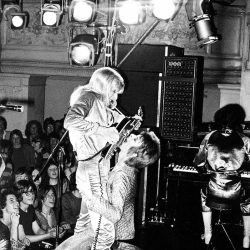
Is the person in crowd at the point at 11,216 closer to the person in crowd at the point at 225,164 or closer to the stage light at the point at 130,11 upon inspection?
the person in crowd at the point at 225,164

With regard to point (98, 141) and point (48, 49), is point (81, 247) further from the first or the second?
point (48, 49)

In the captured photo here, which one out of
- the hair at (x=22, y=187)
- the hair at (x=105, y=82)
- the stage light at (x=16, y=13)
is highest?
the stage light at (x=16, y=13)

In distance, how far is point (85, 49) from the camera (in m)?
5.69

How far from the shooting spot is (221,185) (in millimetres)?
5121

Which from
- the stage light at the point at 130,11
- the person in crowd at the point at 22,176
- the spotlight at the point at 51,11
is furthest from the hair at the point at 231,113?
the person in crowd at the point at 22,176

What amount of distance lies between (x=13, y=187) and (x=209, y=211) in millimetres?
1894

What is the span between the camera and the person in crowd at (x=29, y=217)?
499cm

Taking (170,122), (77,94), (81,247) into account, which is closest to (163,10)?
(170,122)

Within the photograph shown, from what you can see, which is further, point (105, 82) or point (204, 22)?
point (204, 22)

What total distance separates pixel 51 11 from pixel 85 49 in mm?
1037

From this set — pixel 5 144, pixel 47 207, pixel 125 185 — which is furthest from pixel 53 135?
pixel 125 185

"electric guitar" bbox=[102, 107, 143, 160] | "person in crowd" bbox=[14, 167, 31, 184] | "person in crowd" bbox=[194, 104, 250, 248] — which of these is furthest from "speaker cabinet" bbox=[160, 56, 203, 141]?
"person in crowd" bbox=[14, 167, 31, 184]

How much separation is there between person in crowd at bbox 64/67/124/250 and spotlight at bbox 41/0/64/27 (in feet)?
6.97

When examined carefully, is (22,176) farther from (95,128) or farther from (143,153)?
(143,153)
